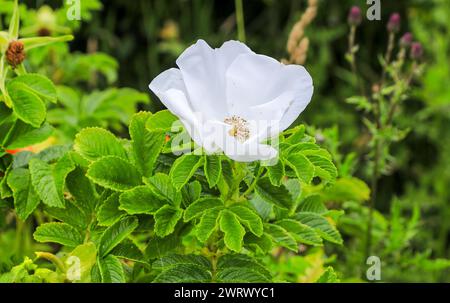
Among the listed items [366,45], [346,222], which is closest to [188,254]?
[346,222]

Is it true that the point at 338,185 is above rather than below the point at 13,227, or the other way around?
above

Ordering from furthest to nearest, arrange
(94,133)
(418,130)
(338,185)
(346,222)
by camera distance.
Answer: (418,130)
(346,222)
(338,185)
(94,133)

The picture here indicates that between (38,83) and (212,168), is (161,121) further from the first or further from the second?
(38,83)

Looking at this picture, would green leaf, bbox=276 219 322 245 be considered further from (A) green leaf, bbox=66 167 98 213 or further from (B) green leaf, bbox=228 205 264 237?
(A) green leaf, bbox=66 167 98 213

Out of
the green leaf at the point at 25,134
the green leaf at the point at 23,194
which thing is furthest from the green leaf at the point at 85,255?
the green leaf at the point at 25,134

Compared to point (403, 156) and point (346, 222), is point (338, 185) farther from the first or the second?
point (403, 156)

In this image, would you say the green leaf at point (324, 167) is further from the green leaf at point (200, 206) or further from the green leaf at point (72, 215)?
the green leaf at point (72, 215)
